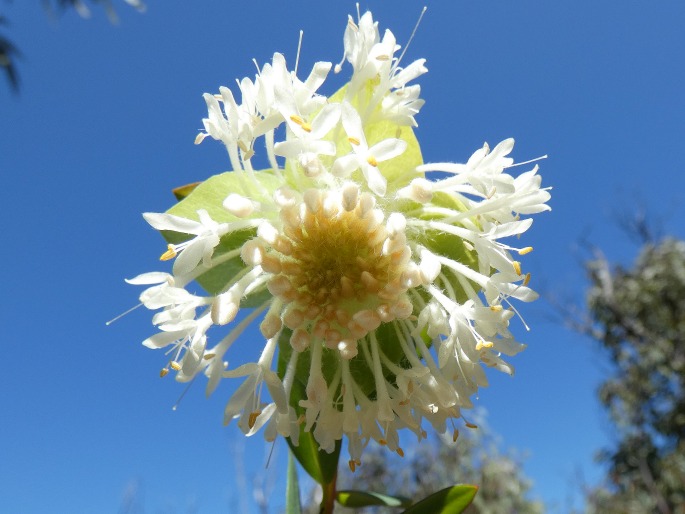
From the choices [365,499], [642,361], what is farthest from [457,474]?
[365,499]

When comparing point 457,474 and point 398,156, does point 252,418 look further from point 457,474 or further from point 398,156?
point 457,474

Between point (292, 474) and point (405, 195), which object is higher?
point (405, 195)

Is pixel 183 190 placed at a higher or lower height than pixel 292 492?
higher

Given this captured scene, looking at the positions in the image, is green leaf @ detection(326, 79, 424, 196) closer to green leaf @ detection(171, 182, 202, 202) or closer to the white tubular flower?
the white tubular flower

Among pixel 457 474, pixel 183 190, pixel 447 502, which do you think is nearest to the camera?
pixel 447 502

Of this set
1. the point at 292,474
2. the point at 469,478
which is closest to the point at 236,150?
the point at 292,474

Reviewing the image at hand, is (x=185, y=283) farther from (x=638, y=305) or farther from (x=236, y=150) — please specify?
(x=638, y=305)

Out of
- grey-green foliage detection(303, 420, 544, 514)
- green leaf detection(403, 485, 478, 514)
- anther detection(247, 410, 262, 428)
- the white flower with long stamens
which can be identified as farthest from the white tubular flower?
grey-green foliage detection(303, 420, 544, 514)
